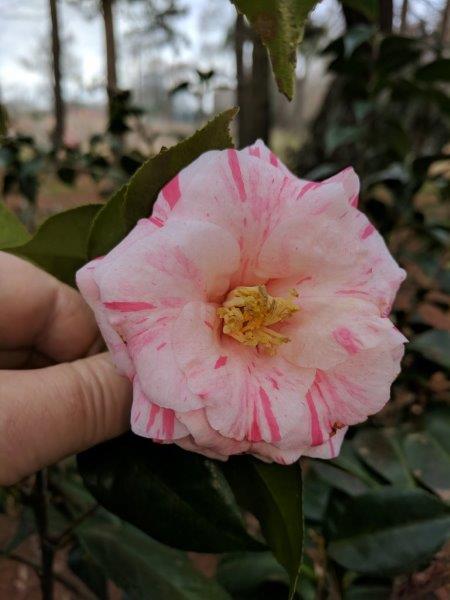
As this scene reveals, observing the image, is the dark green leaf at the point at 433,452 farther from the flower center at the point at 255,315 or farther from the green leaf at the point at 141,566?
the flower center at the point at 255,315

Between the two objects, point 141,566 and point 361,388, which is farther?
point 141,566

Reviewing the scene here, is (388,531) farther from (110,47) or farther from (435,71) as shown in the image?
(110,47)

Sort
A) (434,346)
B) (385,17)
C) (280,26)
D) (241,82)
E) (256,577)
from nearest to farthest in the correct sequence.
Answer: (280,26) < (256,577) < (434,346) < (385,17) < (241,82)

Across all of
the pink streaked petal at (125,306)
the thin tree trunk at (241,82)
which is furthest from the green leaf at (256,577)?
the thin tree trunk at (241,82)

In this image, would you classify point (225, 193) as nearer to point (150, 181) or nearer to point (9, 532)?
point (150, 181)

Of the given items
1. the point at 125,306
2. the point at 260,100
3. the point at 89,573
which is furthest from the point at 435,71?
the point at 260,100

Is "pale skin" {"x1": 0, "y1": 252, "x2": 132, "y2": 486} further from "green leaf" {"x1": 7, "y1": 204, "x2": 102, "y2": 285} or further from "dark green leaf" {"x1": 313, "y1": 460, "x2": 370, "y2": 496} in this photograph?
"dark green leaf" {"x1": 313, "y1": 460, "x2": 370, "y2": 496}

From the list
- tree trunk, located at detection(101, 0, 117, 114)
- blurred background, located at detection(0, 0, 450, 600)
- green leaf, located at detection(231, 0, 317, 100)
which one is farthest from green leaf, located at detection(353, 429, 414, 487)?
tree trunk, located at detection(101, 0, 117, 114)
